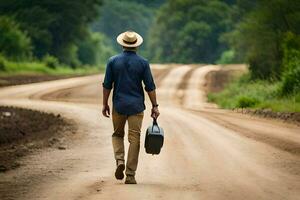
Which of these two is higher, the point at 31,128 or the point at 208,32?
the point at 208,32

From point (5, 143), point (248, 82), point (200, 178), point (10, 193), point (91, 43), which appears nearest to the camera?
point (10, 193)

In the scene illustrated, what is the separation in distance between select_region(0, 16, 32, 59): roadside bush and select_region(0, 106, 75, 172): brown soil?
2851 centimetres

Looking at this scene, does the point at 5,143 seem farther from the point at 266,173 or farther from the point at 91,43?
the point at 91,43

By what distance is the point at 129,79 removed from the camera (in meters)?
9.59

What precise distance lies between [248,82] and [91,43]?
45411 mm

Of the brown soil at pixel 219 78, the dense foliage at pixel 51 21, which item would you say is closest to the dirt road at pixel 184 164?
the brown soil at pixel 219 78

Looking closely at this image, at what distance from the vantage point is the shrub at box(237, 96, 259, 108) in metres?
25.3

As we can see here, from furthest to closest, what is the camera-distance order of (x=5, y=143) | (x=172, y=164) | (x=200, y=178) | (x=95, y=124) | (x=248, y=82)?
1. (x=248, y=82)
2. (x=95, y=124)
3. (x=5, y=143)
4. (x=172, y=164)
5. (x=200, y=178)

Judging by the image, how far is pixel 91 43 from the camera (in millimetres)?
79938

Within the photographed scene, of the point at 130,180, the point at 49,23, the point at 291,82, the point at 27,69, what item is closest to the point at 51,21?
the point at 49,23

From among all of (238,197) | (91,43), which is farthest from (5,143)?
(91,43)

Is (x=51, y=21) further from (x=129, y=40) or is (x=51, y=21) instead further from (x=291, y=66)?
(x=129, y=40)

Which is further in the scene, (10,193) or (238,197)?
(10,193)

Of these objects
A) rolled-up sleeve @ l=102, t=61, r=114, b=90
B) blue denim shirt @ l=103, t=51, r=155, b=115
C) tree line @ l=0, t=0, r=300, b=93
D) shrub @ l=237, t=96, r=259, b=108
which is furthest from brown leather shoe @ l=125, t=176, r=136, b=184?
tree line @ l=0, t=0, r=300, b=93
